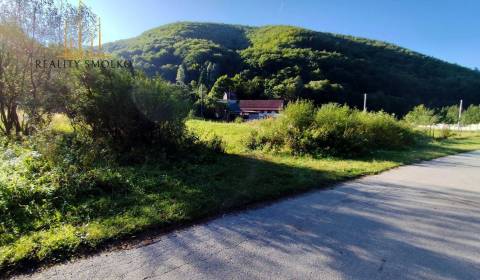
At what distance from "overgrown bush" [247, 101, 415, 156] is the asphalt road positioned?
5605 millimetres

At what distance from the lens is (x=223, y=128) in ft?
48.1

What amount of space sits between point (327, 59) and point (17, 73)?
201 feet

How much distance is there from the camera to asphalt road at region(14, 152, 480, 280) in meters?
2.61

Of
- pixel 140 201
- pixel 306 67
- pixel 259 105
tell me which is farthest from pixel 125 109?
pixel 306 67

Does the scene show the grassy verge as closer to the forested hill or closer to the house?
the house

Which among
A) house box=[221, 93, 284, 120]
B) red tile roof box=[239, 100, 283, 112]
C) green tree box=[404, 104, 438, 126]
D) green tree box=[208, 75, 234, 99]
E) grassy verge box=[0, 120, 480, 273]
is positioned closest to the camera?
grassy verge box=[0, 120, 480, 273]

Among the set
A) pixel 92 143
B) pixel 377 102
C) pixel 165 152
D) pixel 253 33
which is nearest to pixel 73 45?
pixel 92 143

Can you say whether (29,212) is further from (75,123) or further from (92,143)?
(75,123)

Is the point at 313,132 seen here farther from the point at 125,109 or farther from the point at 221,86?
the point at 221,86

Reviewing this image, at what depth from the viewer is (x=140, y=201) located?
4.30 m

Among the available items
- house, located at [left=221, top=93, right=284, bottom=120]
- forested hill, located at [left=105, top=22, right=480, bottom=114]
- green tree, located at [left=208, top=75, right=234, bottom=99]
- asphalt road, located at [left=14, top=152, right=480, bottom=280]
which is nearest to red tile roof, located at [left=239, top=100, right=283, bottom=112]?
house, located at [left=221, top=93, right=284, bottom=120]

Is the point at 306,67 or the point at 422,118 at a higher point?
the point at 306,67

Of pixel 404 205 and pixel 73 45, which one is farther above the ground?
pixel 73 45

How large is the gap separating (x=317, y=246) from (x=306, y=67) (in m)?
64.2
